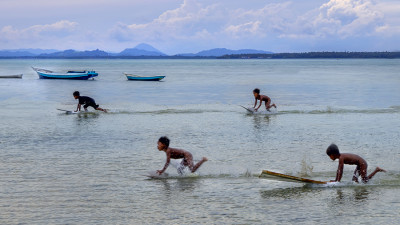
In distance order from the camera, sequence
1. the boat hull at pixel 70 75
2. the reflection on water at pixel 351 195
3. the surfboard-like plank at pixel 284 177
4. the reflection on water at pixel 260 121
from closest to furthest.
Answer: the reflection on water at pixel 351 195, the surfboard-like plank at pixel 284 177, the reflection on water at pixel 260 121, the boat hull at pixel 70 75

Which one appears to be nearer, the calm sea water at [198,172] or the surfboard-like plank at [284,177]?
the calm sea water at [198,172]

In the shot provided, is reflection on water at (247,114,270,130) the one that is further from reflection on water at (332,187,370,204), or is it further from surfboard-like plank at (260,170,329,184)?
reflection on water at (332,187,370,204)

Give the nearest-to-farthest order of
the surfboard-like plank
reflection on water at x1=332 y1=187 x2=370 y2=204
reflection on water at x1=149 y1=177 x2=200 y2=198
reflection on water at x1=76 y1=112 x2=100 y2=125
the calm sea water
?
the calm sea water → reflection on water at x1=332 y1=187 x2=370 y2=204 → reflection on water at x1=149 y1=177 x2=200 y2=198 → the surfboard-like plank → reflection on water at x1=76 y1=112 x2=100 y2=125

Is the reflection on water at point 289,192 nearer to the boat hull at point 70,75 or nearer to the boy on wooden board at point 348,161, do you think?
the boy on wooden board at point 348,161

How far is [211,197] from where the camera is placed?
12.4 metres

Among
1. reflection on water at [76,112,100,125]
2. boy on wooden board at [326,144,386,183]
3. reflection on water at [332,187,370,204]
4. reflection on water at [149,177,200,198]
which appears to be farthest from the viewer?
reflection on water at [76,112,100,125]

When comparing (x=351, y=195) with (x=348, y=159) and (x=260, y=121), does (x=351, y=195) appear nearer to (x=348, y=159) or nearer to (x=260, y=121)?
(x=348, y=159)

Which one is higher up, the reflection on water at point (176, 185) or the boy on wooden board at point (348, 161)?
the boy on wooden board at point (348, 161)

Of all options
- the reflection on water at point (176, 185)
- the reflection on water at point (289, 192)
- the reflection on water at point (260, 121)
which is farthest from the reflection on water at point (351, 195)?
the reflection on water at point (260, 121)

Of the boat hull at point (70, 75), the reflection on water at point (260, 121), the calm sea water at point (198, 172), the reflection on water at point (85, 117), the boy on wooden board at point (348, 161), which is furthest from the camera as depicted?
the boat hull at point (70, 75)

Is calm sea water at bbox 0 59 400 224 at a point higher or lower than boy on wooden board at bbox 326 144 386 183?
lower

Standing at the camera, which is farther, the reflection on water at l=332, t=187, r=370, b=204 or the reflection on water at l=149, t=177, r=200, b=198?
the reflection on water at l=149, t=177, r=200, b=198

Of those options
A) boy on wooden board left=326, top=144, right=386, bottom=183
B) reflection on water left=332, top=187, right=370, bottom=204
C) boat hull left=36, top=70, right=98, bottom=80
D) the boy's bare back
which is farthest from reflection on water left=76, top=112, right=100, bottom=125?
boat hull left=36, top=70, right=98, bottom=80

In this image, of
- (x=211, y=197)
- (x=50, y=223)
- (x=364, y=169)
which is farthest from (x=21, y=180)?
(x=364, y=169)
